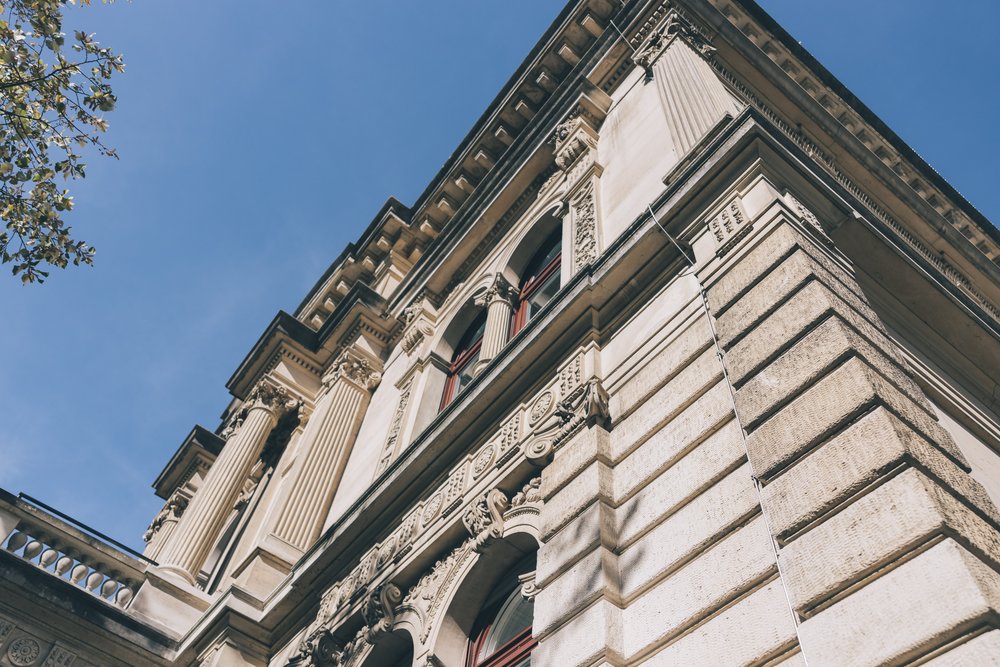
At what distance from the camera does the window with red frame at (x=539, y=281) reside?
1338cm

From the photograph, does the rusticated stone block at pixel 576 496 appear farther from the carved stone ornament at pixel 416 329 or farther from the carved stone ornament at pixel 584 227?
the carved stone ornament at pixel 416 329

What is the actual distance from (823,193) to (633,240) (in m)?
1.93

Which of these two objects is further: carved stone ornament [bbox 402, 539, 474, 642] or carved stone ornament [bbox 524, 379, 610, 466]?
carved stone ornament [bbox 402, 539, 474, 642]

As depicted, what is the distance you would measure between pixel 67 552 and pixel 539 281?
344 inches

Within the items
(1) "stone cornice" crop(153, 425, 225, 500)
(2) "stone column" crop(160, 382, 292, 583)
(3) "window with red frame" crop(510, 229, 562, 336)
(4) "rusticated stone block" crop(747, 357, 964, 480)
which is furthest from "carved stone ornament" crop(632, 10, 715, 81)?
(1) "stone cornice" crop(153, 425, 225, 500)

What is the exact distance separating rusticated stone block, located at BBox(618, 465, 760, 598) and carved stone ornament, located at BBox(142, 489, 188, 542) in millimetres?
23143

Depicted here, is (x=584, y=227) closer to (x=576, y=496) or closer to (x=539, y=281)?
(x=539, y=281)

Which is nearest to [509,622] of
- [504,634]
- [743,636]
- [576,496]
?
[504,634]

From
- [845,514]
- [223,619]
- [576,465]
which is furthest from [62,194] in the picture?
[845,514]

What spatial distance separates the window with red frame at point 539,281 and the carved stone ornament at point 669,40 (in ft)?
10.9

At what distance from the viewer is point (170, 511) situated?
26.4m

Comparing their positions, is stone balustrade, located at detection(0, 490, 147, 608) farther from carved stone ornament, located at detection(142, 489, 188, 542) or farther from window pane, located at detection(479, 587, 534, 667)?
carved stone ornament, located at detection(142, 489, 188, 542)

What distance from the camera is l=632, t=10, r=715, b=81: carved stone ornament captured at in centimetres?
1365

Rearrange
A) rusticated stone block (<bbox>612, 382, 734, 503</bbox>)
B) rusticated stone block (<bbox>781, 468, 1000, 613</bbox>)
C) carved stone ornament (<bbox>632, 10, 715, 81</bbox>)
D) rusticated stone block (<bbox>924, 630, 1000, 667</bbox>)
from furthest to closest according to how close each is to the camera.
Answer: carved stone ornament (<bbox>632, 10, 715, 81</bbox>) < rusticated stone block (<bbox>612, 382, 734, 503</bbox>) < rusticated stone block (<bbox>781, 468, 1000, 613</bbox>) < rusticated stone block (<bbox>924, 630, 1000, 667</bbox>)
